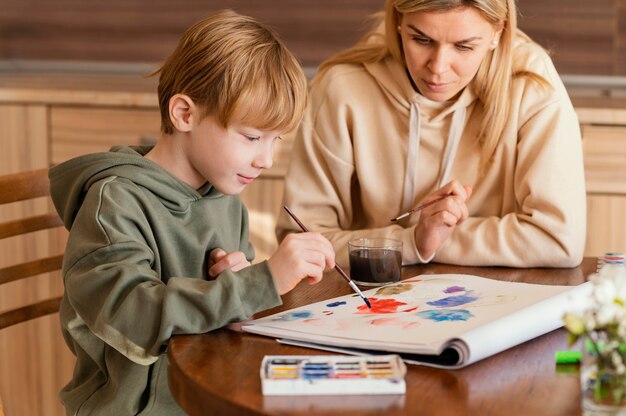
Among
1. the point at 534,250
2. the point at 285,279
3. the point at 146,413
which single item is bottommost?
the point at 146,413

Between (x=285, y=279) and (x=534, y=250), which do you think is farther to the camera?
(x=534, y=250)

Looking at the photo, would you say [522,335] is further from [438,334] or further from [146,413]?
[146,413]

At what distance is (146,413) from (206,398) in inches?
14.8

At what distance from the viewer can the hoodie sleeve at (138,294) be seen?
1226mm

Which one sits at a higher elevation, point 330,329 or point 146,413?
point 330,329

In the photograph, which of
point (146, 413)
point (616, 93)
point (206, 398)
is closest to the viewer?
point (206, 398)

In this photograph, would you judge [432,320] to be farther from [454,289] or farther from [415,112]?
[415,112]

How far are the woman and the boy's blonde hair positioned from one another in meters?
0.38

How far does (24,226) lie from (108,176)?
55 centimetres

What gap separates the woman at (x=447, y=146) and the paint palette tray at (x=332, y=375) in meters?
0.63

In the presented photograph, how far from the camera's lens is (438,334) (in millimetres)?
1202

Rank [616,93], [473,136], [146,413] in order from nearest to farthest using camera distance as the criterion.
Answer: [146,413] → [473,136] → [616,93]

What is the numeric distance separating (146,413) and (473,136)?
891 millimetres

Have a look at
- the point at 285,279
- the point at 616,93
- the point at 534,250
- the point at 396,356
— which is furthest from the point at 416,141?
the point at 616,93
